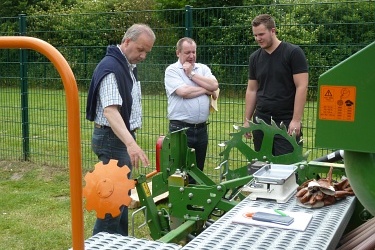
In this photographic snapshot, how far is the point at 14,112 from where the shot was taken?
28.9 feet

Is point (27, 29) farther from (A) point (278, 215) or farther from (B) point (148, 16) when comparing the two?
(A) point (278, 215)

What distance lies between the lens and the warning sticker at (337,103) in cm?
212

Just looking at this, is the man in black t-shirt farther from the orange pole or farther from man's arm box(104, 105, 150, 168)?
the orange pole

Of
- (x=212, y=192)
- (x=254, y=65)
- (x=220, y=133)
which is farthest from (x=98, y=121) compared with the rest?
(x=220, y=133)

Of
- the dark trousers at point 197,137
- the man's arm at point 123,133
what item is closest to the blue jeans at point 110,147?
the man's arm at point 123,133

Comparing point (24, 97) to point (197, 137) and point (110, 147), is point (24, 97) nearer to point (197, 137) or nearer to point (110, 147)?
point (197, 137)

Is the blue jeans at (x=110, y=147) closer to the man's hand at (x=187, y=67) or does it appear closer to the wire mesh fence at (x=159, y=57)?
the man's hand at (x=187, y=67)

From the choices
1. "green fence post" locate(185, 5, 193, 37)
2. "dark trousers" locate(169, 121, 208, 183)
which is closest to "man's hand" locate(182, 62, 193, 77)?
"dark trousers" locate(169, 121, 208, 183)

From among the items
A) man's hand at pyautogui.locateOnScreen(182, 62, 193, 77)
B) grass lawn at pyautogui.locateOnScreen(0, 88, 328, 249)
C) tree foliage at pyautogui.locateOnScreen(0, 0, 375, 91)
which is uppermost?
tree foliage at pyautogui.locateOnScreen(0, 0, 375, 91)

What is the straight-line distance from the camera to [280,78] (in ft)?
18.1

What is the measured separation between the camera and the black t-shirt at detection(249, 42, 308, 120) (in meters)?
5.45

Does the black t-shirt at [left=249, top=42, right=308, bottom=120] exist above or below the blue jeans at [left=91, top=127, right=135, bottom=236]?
above

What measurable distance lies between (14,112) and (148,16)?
2.64m

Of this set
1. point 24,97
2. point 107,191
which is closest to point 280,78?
point 107,191
